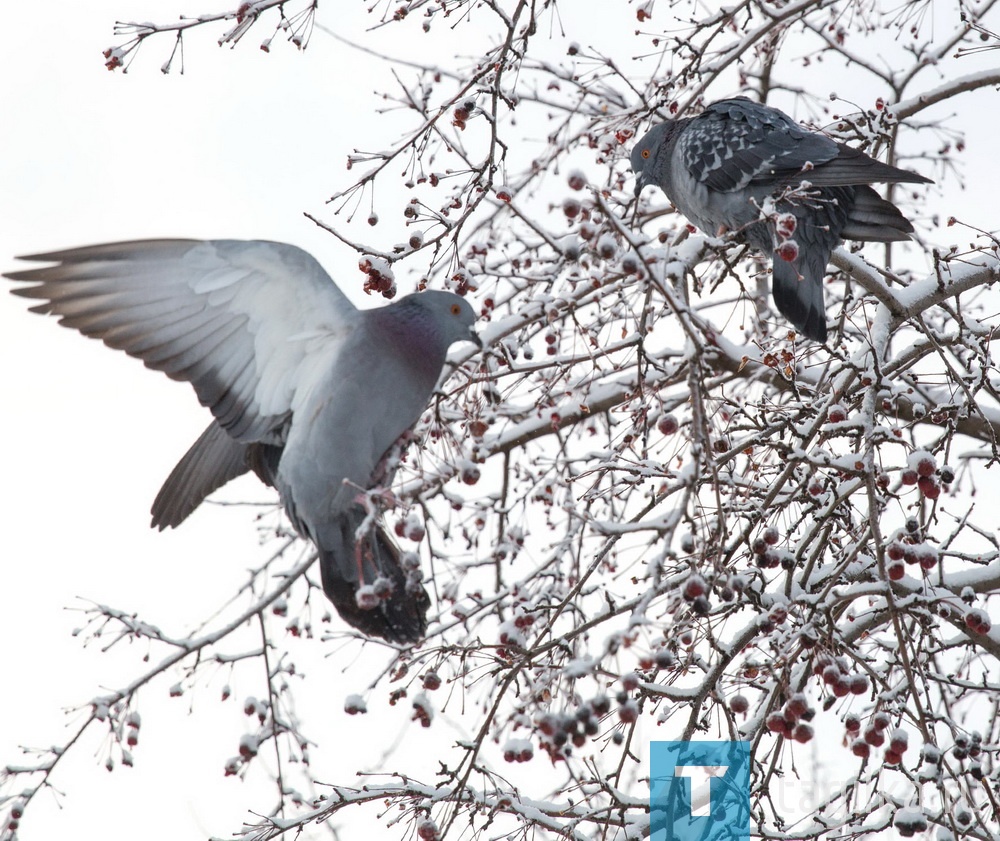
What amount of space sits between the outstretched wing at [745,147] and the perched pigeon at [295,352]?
1.54 metres

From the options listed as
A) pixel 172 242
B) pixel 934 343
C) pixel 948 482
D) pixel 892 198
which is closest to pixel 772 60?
pixel 892 198

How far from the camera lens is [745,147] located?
4.31 m

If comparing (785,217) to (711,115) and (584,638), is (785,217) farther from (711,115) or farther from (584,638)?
(711,115)

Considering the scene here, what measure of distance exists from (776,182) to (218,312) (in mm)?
2296

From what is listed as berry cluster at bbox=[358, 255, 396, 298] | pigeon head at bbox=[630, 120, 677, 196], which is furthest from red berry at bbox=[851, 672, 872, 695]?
pigeon head at bbox=[630, 120, 677, 196]

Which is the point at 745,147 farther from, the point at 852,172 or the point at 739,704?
the point at 739,704

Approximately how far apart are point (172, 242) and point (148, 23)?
89cm

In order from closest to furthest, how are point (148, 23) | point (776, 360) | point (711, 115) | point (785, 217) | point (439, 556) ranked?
point (785, 217) → point (439, 556) → point (776, 360) → point (148, 23) → point (711, 115)

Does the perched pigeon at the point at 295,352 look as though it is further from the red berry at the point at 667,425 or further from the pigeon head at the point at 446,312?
the red berry at the point at 667,425

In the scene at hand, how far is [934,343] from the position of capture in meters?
3.23

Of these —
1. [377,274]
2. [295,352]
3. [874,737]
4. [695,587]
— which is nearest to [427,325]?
[377,274]

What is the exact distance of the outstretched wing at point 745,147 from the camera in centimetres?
417

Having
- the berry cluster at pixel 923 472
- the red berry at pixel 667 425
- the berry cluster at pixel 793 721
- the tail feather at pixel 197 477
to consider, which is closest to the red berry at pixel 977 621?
the berry cluster at pixel 923 472

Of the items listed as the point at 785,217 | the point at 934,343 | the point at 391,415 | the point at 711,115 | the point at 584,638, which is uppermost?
the point at 711,115
